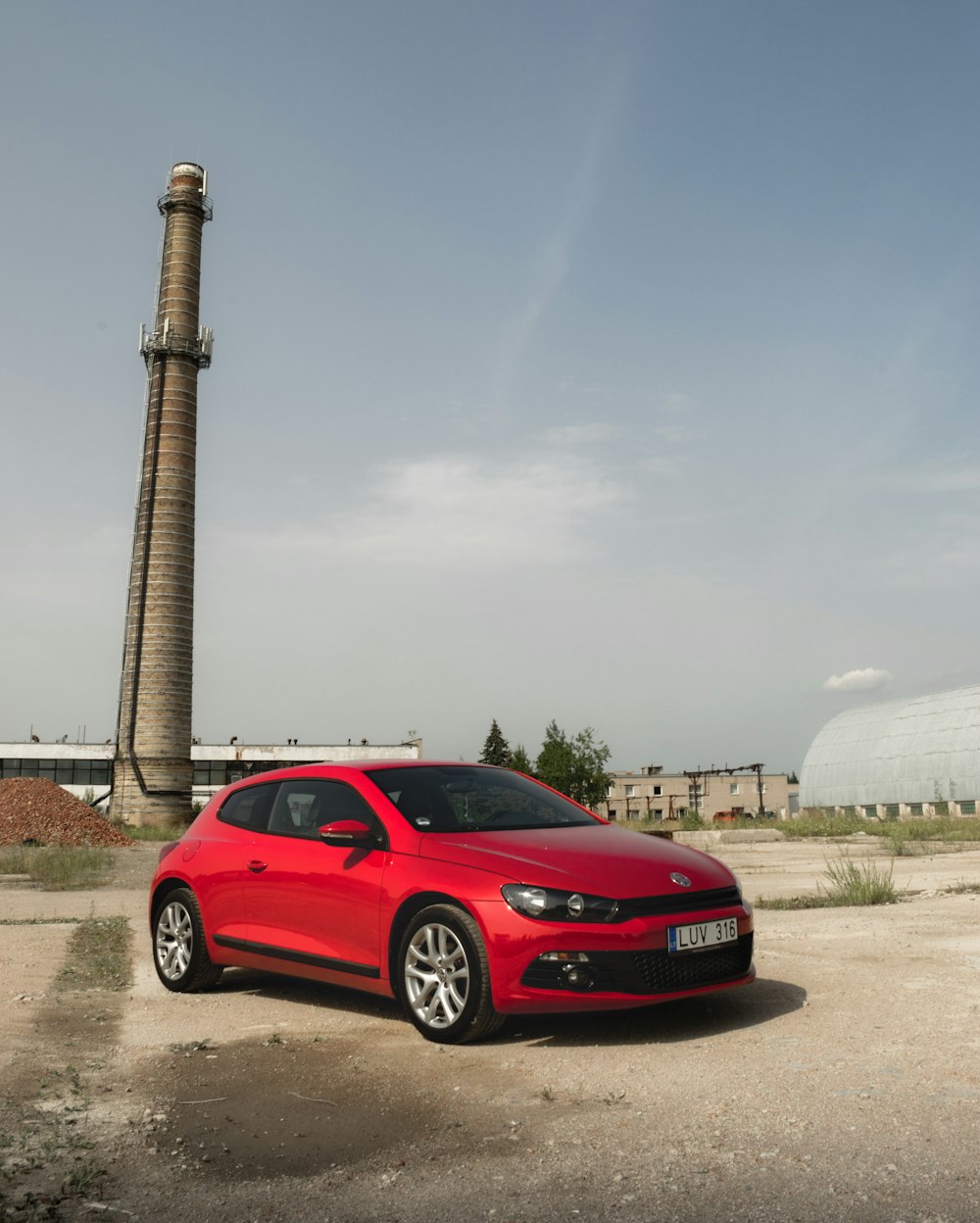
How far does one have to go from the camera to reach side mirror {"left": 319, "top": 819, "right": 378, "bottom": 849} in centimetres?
693

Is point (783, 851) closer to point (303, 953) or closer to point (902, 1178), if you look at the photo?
point (303, 953)

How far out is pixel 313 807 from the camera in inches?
301

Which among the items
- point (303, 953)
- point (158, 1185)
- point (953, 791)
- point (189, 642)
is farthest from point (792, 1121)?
point (953, 791)

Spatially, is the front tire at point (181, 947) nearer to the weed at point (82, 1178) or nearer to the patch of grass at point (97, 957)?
the patch of grass at point (97, 957)

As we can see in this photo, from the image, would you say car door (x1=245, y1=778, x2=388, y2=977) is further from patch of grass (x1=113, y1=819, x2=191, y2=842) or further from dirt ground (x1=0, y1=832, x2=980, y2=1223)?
patch of grass (x1=113, y1=819, x2=191, y2=842)

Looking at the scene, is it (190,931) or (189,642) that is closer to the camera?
(190,931)

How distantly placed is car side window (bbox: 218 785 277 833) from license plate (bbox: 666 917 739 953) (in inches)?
117

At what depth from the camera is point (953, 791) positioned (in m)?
60.1

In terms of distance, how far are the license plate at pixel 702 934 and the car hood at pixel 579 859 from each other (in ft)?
0.66

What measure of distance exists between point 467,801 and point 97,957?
4.50 meters

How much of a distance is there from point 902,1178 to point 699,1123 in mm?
936

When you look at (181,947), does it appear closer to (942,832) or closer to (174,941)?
(174,941)

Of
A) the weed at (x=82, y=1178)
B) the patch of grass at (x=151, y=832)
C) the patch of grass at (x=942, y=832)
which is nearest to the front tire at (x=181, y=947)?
the weed at (x=82, y=1178)

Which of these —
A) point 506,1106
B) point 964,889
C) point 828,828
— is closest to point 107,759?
point 828,828
